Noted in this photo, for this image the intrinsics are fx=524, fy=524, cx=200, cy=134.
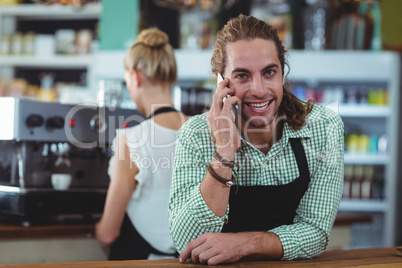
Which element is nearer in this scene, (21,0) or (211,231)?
(211,231)

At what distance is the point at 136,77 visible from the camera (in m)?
2.15

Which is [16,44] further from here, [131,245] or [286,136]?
[286,136]

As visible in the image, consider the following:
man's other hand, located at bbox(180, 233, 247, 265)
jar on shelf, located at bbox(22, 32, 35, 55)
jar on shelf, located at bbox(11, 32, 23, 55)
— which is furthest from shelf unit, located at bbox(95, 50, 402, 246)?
man's other hand, located at bbox(180, 233, 247, 265)

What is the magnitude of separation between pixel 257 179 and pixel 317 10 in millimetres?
3685

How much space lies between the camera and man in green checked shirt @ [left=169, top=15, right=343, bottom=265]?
1.47 meters

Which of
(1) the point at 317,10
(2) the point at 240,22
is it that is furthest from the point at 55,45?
(2) the point at 240,22

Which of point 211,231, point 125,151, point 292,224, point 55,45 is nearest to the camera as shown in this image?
point 211,231

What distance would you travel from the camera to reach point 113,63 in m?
4.76

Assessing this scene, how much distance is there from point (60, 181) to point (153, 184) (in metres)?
0.47

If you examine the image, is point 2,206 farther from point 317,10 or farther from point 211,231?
point 317,10

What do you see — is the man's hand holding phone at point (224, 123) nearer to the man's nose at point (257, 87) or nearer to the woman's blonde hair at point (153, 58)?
the man's nose at point (257, 87)

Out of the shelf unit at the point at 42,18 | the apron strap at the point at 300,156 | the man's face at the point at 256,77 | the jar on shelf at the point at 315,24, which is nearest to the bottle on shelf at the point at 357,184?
the jar on shelf at the point at 315,24

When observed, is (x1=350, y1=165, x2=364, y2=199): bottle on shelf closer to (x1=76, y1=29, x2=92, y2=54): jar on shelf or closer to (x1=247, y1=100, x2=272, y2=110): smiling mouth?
A: (x1=76, y1=29, x2=92, y2=54): jar on shelf

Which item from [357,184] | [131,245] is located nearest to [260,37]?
[131,245]
